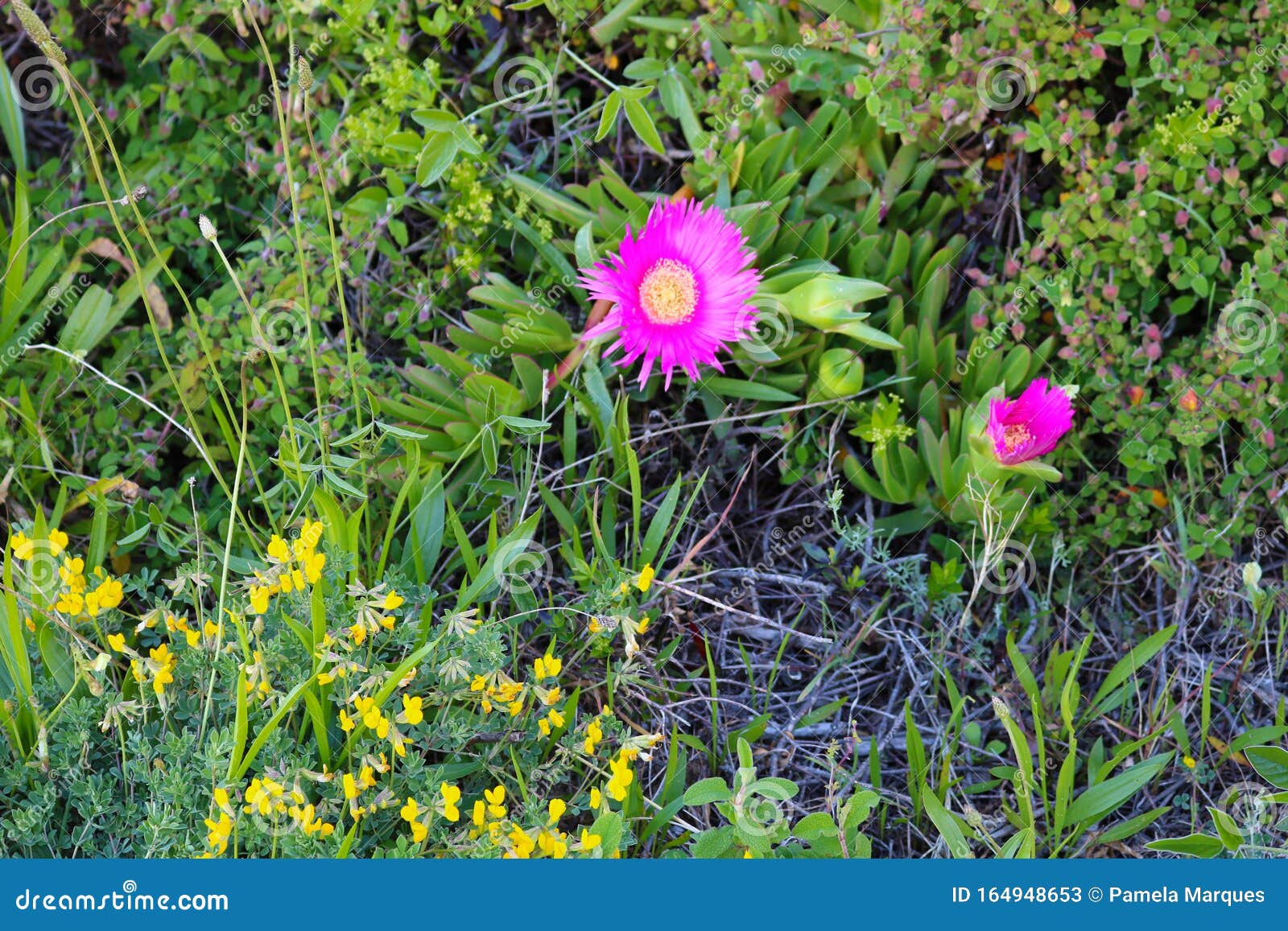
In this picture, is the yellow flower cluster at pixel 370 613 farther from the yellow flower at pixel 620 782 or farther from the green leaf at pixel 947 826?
the green leaf at pixel 947 826

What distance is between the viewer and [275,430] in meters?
2.05

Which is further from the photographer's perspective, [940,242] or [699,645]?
[940,242]

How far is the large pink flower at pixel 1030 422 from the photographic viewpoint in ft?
5.96

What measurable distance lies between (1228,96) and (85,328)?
2052 millimetres

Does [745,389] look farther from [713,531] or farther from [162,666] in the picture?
[162,666]

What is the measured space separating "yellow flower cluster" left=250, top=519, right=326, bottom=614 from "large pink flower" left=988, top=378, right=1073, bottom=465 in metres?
1.06

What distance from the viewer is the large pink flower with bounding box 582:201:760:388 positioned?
188cm

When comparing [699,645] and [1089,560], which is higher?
[1089,560]

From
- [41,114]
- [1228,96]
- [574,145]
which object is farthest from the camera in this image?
[41,114]

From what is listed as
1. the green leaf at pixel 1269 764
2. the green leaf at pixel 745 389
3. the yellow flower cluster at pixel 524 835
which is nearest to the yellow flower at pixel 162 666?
the yellow flower cluster at pixel 524 835

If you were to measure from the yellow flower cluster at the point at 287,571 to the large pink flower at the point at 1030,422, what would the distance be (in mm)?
1057

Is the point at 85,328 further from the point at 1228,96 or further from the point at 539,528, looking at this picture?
the point at 1228,96

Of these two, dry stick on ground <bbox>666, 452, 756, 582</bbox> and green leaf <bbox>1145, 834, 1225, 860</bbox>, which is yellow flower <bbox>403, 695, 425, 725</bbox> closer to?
dry stick on ground <bbox>666, 452, 756, 582</bbox>

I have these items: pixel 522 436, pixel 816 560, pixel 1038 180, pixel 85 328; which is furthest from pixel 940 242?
pixel 85 328
